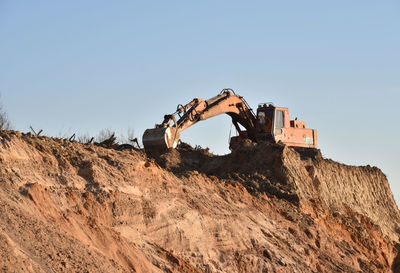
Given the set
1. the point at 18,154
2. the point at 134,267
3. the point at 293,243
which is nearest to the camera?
the point at 134,267

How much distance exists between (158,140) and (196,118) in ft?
10.1

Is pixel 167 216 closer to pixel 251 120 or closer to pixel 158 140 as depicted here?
pixel 158 140

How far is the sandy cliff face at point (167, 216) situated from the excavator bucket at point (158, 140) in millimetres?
505

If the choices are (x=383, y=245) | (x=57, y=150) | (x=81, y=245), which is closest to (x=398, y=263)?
(x=383, y=245)

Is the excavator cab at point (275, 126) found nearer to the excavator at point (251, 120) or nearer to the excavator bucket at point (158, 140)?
the excavator at point (251, 120)

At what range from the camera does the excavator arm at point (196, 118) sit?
25.2m

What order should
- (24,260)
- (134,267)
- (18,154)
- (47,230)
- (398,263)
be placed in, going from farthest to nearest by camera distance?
(398,263) < (18,154) < (134,267) < (47,230) < (24,260)

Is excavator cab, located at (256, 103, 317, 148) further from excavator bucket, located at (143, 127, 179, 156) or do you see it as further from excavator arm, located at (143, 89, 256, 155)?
excavator bucket, located at (143, 127, 179, 156)

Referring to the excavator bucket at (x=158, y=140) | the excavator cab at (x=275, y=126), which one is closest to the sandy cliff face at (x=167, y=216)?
the excavator bucket at (x=158, y=140)

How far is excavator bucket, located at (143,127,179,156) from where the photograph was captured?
25016mm

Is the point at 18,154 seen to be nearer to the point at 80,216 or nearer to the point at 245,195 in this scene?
the point at 80,216

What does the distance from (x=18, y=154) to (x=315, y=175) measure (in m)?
16.9

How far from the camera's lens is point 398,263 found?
28531mm

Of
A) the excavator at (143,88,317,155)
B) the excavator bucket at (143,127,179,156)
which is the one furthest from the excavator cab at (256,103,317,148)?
the excavator bucket at (143,127,179,156)
